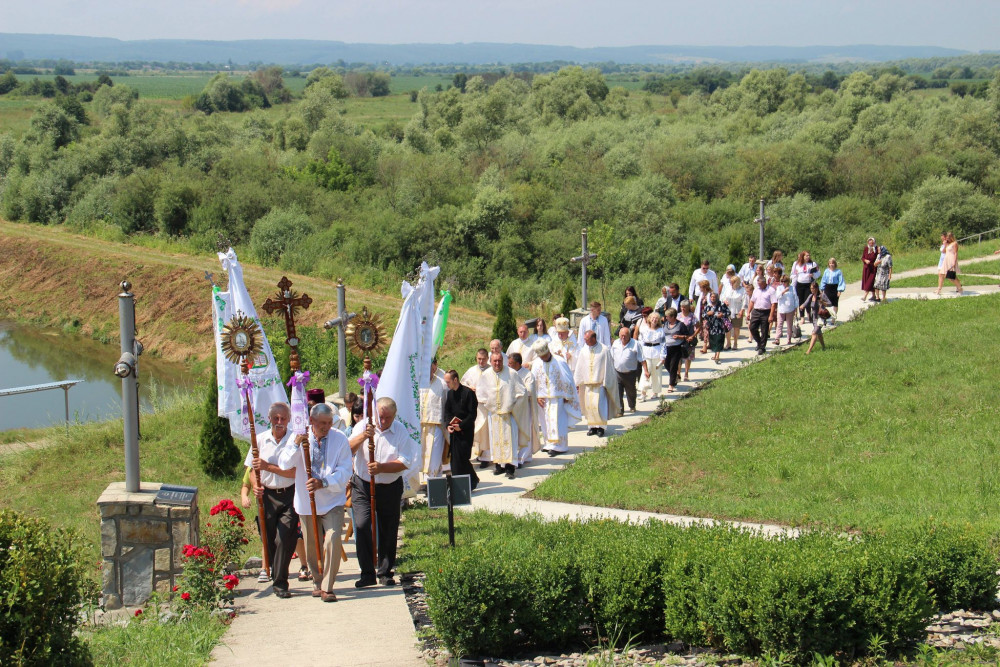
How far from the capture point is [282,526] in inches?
366

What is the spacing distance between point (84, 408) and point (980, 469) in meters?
22.3

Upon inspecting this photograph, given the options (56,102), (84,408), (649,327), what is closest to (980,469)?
(649,327)

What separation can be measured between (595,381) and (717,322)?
4524 millimetres

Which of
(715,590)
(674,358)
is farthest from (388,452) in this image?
(674,358)

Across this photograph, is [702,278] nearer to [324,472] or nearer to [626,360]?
[626,360]

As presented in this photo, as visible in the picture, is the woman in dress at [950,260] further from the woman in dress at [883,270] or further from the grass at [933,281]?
the woman in dress at [883,270]

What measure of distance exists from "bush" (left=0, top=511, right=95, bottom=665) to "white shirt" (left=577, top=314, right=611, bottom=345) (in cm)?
1006

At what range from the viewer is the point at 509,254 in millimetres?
42094

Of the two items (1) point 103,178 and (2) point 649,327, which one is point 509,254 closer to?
(1) point 103,178

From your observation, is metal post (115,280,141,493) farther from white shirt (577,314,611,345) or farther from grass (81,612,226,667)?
white shirt (577,314,611,345)

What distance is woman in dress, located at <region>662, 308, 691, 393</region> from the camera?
16641mm

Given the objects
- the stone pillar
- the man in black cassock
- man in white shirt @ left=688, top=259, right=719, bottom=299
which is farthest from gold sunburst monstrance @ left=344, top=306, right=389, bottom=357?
man in white shirt @ left=688, top=259, right=719, bottom=299

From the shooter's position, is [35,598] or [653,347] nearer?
[35,598]

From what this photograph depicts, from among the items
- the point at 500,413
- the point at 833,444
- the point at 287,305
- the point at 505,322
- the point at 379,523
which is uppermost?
the point at 287,305
